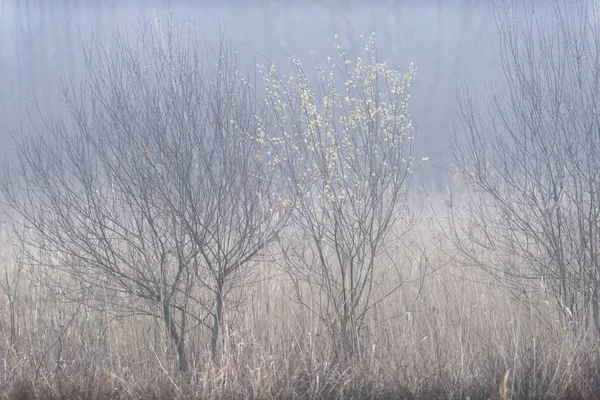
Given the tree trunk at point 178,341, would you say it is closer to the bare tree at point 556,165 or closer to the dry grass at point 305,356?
the dry grass at point 305,356

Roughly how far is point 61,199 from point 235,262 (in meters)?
1.79

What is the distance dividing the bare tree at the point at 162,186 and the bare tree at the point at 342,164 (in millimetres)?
287

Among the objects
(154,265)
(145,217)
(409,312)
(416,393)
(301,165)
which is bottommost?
(416,393)

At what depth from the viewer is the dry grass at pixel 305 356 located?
19.8 feet

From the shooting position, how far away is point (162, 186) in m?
6.47

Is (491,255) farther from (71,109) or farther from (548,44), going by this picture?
(71,109)

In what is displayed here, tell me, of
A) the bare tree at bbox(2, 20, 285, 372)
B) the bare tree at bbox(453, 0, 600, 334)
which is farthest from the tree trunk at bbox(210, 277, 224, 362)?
the bare tree at bbox(453, 0, 600, 334)

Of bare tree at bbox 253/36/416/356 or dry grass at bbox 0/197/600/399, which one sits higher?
bare tree at bbox 253/36/416/356

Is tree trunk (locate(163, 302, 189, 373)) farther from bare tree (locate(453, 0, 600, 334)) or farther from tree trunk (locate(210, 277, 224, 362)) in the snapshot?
bare tree (locate(453, 0, 600, 334))

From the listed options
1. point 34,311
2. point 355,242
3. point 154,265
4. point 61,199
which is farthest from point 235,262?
point 34,311

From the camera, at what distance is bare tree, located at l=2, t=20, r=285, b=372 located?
6.45m

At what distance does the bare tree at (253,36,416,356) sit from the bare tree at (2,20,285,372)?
0.94 ft

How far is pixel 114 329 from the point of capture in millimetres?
6938

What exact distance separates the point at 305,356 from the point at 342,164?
6.08 ft
